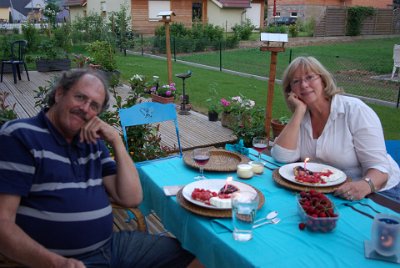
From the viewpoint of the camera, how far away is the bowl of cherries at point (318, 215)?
1.46 meters

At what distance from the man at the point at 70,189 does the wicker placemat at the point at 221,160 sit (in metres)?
0.45

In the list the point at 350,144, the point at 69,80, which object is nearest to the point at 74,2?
the point at 69,80

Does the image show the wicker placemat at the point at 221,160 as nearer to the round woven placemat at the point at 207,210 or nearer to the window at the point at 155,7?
the round woven placemat at the point at 207,210

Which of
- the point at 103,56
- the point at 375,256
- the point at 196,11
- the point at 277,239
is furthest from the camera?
the point at 196,11

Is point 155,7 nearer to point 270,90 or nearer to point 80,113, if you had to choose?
point 270,90

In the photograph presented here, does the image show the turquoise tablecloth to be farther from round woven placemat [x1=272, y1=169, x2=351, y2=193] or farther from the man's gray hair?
the man's gray hair

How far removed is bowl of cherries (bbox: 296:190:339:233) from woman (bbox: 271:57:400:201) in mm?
585

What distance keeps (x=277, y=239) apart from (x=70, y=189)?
0.88 metres

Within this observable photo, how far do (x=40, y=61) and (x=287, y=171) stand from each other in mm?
9872

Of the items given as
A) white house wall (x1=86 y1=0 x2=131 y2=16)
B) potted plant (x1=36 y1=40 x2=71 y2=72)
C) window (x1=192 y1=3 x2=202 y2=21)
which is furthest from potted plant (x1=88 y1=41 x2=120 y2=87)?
window (x1=192 y1=3 x2=202 y2=21)

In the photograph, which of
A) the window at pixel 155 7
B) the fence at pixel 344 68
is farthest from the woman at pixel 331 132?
the window at pixel 155 7

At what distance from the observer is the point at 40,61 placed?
34.0 ft

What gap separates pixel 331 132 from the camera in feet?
7.21

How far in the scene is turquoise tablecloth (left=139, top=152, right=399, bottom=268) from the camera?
1297 mm
